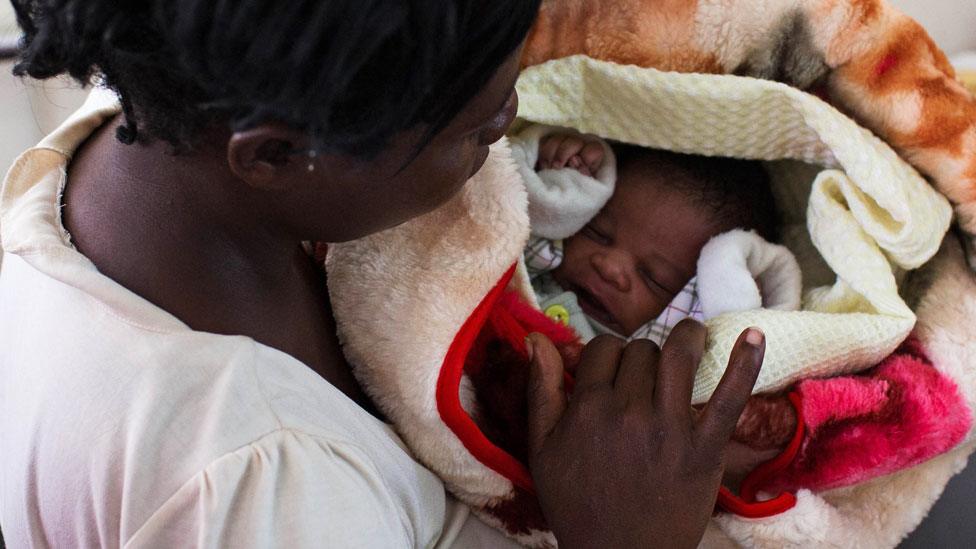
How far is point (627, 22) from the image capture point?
92cm

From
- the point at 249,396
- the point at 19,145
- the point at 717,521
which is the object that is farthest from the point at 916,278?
the point at 19,145

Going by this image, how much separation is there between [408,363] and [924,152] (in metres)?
0.60

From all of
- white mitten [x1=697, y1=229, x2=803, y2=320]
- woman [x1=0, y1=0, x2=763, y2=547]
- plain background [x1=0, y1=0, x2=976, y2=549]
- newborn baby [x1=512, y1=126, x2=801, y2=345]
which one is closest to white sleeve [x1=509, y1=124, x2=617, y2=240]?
newborn baby [x1=512, y1=126, x2=801, y2=345]

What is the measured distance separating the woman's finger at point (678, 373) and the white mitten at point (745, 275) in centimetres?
20

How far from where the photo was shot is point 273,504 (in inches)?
19.3

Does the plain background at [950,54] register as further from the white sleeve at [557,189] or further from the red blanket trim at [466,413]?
the white sleeve at [557,189]

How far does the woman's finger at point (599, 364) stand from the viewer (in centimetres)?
72

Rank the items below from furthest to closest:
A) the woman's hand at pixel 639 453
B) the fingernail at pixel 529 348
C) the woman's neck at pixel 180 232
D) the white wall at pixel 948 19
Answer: the white wall at pixel 948 19 → the fingernail at pixel 529 348 → the woman's hand at pixel 639 453 → the woman's neck at pixel 180 232

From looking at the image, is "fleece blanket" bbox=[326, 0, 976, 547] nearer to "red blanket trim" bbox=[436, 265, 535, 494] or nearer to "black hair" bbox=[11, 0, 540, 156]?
"red blanket trim" bbox=[436, 265, 535, 494]

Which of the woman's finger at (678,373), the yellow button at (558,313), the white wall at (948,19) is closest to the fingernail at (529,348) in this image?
the woman's finger at (678,373)

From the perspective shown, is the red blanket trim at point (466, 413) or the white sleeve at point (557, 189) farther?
the white sleeve at point (557, 189)

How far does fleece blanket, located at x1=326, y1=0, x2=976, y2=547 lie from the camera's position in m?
0.73

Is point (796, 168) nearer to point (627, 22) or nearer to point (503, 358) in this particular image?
point (627, 22)

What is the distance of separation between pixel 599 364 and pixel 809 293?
0.39 meters
